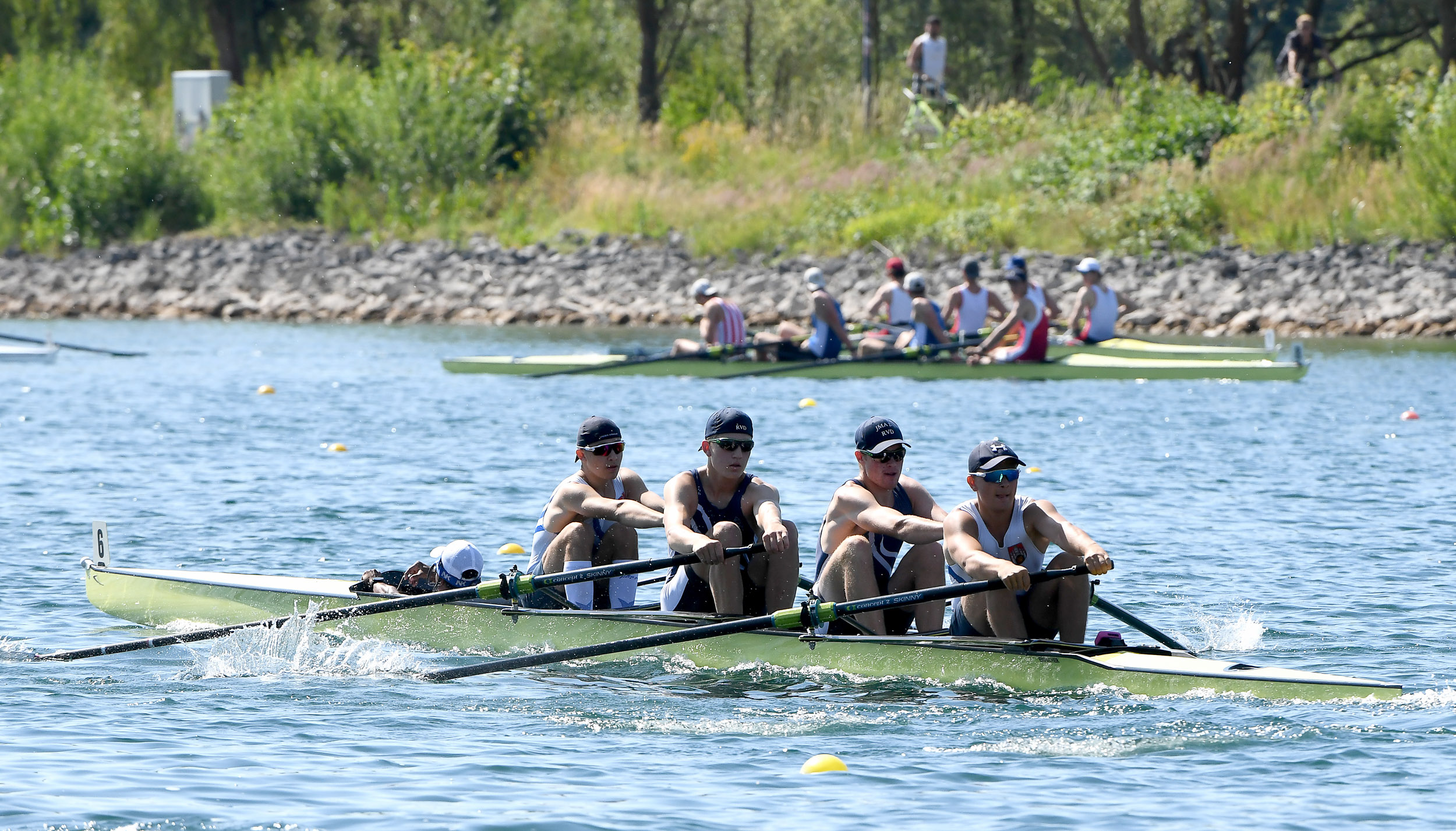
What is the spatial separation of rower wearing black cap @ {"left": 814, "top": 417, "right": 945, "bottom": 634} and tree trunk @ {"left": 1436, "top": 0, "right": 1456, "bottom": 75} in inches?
1088

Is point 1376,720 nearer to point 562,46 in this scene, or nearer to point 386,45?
point 386,45

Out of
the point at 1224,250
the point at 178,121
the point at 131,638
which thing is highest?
the point at 178,121

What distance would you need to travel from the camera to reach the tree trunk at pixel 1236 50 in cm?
3503

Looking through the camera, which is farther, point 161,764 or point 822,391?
point 822,391

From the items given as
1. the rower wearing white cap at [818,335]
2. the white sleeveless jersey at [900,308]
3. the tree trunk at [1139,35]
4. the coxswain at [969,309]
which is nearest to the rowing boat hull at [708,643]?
the rower wearing white cap at [818,335]

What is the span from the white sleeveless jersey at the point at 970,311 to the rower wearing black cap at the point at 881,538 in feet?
49.4

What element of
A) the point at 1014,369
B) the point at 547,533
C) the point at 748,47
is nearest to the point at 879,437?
the point at 547,533

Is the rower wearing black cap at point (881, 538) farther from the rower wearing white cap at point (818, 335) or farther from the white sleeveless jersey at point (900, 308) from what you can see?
the white sleeveless jersey at point (900, 308)

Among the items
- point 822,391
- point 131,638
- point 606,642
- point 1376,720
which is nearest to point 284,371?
point 822,391

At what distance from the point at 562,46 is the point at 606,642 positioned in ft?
125

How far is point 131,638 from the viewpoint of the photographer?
10.5m

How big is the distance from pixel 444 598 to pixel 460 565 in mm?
432

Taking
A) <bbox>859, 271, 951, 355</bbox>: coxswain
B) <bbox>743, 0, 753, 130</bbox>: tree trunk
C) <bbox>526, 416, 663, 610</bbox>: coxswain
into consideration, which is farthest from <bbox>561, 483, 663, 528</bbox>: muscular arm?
<bbox>743, 0, 753, 130</bbox>: tree trunk

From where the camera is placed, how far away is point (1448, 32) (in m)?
33.2
